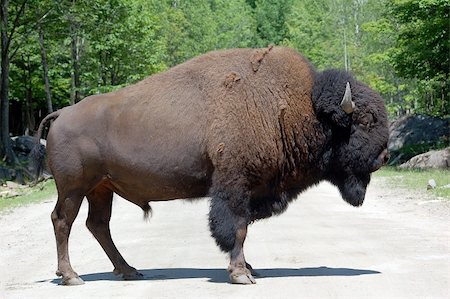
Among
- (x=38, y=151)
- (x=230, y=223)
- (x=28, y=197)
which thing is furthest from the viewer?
(x=28, y=197)

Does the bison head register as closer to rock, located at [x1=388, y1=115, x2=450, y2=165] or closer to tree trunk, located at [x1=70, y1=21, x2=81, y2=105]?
rock, located at [x1=388, y1=115, x2=450, y2=165]

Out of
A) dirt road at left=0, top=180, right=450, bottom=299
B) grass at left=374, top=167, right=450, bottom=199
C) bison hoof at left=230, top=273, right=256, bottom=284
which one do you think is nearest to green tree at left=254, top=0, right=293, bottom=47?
grass at left=374, top=167, right=450, bottom=199

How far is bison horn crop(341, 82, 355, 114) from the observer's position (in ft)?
30.4

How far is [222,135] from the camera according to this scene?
916 cm

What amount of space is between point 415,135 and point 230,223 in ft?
98.2

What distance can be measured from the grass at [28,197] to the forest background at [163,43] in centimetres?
599

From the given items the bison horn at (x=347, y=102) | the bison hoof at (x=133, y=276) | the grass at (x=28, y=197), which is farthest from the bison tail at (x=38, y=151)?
the grass at (x=28, y=197)

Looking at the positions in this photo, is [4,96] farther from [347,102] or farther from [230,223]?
[347,102]

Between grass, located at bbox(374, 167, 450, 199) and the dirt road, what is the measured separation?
6.71 ft

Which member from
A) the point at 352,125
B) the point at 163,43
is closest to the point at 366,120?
the point at 352,125

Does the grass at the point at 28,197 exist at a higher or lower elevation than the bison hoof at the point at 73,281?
lower

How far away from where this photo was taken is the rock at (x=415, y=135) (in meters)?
35.8

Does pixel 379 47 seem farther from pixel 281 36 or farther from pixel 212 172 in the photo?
pixel 212 172

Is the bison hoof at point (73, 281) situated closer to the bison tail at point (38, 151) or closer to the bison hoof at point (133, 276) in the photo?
the bison hoof at point (133, 276)
